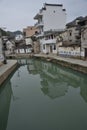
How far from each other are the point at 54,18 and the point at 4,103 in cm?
2650

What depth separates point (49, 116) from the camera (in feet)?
22.7

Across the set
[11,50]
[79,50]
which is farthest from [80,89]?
[11,50]

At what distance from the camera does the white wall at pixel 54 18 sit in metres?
32.2

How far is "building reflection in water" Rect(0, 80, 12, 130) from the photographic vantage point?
21.9 feet

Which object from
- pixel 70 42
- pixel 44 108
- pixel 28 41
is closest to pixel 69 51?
pixel 70 42

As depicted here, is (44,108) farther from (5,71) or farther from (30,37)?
(30,37)

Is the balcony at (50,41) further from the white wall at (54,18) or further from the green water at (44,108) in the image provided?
the green water at (44,108)

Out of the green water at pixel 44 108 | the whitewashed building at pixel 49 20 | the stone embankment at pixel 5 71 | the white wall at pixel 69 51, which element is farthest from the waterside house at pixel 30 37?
the green water at pixel 44 108

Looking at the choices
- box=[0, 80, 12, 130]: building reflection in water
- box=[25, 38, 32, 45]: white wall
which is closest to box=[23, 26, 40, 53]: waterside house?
box=[25, 38, 32, 45]: white wall

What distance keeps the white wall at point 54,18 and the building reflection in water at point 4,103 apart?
22026 millimetres

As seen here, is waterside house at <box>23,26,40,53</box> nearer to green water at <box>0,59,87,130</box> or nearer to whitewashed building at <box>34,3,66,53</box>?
whitewashed building at <box>34,3,66,53</box>

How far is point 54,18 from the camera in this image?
32844 mm

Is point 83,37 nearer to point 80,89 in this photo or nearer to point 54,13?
point 80,89

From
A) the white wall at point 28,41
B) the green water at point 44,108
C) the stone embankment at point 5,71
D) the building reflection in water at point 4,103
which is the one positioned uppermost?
the white wall at point 28,41
